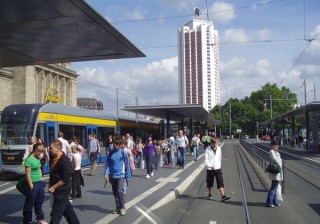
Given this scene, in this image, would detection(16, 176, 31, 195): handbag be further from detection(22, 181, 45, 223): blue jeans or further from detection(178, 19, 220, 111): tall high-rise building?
detection(178, 19, 220, 111): tall high-rise building

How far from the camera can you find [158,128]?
44.6m

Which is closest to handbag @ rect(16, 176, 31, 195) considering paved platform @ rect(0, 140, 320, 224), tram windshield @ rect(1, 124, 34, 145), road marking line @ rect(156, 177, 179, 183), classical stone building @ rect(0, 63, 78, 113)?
paved platform @ rect(0, 140, 320, 224)

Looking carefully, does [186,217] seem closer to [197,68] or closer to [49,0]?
[49,0]

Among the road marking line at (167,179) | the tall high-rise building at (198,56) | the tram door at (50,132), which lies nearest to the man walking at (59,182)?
the road marking line at (167,179)

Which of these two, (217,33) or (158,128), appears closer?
(217,33)

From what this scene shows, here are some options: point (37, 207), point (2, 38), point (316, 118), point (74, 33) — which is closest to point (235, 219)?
point (37, 207)

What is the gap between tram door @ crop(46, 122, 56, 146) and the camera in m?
18.5

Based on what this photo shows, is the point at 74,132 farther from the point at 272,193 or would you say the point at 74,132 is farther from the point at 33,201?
the point at 33,201

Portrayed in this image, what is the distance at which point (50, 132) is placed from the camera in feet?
61.5

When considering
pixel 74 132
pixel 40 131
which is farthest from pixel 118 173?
pixel 74 132

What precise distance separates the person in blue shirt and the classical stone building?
40.5m

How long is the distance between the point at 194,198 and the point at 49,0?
7.00 metres

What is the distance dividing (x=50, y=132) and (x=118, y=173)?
33.1ft

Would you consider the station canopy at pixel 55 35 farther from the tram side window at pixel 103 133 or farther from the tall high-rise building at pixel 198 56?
the tram side window at pixel 103 133
